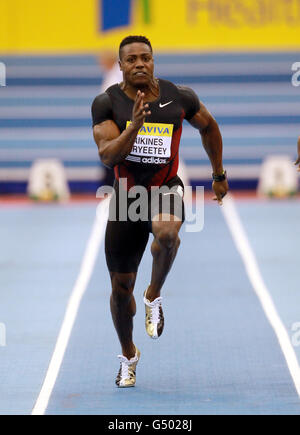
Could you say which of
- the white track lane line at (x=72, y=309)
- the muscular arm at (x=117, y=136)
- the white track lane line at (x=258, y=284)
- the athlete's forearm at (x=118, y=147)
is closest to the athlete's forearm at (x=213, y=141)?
the muscular arm at (x=117, y=136)

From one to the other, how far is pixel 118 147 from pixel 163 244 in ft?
2.11

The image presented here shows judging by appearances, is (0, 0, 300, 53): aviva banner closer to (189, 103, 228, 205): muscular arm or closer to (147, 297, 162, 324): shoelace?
(189, 103, 228, 205): muscular arm

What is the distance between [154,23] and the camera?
16297 mm

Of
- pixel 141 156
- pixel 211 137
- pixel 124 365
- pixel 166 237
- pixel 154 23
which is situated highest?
pixel 154 23

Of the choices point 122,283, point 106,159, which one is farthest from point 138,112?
point 122,283

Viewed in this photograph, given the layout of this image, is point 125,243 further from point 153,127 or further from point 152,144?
point 153,127

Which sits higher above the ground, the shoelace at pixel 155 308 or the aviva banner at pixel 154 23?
the aviva banner at pixel 154 23

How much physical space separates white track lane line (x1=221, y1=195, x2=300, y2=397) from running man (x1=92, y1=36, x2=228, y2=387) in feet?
3.86

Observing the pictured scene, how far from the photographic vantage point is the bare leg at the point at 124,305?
6.21m

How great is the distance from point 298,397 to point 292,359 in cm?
96

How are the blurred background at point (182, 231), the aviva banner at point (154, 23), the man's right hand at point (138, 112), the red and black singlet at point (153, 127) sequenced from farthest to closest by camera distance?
the aviva banner at point (154, 23) < the blurred background at point (182, 231) < the red and black singlet at point (153, 127) < the man's right hand at point (138, 112)

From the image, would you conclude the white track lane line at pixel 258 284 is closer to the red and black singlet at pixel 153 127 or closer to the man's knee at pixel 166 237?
the man's knee at pixel 166 237

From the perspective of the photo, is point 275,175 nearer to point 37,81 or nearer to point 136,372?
point 37,81

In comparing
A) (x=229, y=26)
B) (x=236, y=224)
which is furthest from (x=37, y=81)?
(x=236, y=224)
